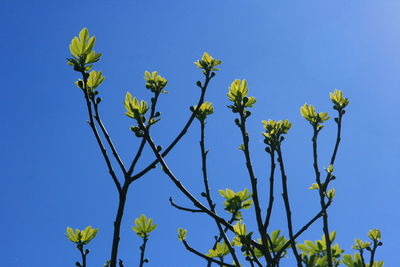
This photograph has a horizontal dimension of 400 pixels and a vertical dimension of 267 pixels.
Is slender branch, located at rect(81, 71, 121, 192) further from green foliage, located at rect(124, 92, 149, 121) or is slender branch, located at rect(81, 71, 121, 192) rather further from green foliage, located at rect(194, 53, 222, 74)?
green foliage, located at rect(194, 53, 222, 74)

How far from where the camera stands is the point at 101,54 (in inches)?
92.4

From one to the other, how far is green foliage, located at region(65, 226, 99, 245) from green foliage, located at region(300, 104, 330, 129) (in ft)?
4.99

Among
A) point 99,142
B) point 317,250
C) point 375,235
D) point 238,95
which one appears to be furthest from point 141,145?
point 375,235

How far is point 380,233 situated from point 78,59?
7.37 feet

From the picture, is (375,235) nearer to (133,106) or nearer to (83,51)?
(133,106)

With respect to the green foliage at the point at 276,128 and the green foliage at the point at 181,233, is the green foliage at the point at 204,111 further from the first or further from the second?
the green foliage at the point at 181,233

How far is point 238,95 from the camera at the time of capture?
2395 mm

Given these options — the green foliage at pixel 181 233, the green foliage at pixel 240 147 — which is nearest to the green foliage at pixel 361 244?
the green foliage at pixel 240 147

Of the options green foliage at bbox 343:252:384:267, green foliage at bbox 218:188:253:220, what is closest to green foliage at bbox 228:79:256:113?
green foliage at bbox 218:188:253:220

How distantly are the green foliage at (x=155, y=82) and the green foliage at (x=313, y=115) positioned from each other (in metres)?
0.94

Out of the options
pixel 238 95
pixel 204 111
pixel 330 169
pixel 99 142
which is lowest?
pixel 99 142

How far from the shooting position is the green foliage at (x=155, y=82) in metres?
2.64

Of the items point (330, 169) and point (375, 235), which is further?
point (375, 235)

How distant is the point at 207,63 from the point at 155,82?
0.37 metres
